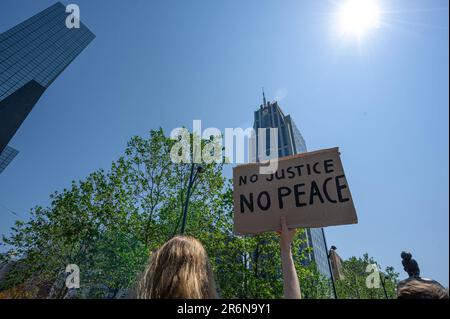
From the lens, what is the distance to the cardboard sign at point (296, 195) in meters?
2.82

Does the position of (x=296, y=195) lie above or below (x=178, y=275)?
above

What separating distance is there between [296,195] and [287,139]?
9510 centimetres

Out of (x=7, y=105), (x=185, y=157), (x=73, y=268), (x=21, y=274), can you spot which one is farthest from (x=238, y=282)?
(x=7, y=105)

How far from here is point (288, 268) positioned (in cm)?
245

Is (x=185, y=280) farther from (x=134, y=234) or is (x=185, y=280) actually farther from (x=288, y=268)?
(x=134, y=234)

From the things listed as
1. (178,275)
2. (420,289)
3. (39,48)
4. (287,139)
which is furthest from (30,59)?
(287,139)

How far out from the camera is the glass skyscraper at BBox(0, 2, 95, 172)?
4988cm

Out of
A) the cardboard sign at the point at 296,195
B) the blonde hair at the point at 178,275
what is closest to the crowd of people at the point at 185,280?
the blonde hair at the point at 178,275

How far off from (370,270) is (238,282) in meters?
34.3

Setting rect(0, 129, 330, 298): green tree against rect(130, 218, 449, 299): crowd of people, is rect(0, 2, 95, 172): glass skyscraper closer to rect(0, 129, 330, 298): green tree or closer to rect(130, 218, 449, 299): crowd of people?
rect(0, 129, 330, 298): green tree

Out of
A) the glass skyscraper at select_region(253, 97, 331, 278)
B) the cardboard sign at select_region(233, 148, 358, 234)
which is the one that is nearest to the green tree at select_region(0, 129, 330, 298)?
the cardboard sign at select_region(233, 148, 358, 234)

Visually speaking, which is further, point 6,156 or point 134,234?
point 6,156

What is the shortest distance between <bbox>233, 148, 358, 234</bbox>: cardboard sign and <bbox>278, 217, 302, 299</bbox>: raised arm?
0.10 meters

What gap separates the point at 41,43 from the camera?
5728 centimetres
